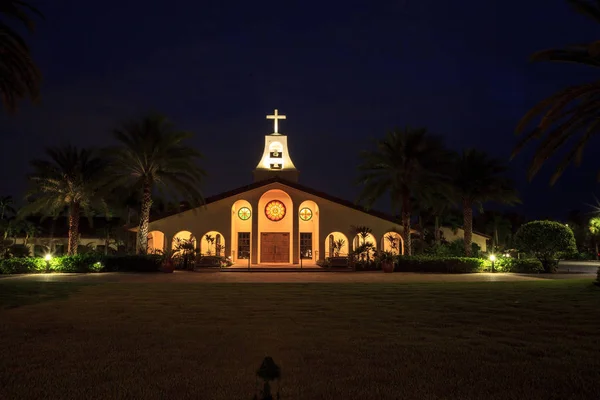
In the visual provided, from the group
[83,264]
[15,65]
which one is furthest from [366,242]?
[15,65]

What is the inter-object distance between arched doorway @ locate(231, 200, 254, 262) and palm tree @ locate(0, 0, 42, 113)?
19.8 meters

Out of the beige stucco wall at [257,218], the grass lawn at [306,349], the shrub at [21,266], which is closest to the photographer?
the grass lawn at [306,349]

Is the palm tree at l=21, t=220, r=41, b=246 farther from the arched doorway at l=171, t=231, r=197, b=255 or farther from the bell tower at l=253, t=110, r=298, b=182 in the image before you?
the bell tower at l=253, t=110, r=298, b=182

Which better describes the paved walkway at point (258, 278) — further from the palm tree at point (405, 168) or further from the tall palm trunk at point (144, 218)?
the palm tree at point (405, 168)

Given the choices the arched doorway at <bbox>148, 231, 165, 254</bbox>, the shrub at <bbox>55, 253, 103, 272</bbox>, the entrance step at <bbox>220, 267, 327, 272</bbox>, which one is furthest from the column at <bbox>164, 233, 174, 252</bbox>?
the shrub at <bbox>55, 253, 103, 272</bbox>

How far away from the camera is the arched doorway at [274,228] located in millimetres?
33875

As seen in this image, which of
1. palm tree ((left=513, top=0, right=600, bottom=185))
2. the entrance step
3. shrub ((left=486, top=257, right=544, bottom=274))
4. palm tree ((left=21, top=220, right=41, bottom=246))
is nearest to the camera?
palm tree ((left=513, top=0, right=600, bottom=185))

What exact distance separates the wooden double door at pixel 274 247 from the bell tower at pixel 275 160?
8590mm

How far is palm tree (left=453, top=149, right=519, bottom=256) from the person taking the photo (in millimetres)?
30016

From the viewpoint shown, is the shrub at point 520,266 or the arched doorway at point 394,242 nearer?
the shrub at point 520,266

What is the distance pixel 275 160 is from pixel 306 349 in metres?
36.7

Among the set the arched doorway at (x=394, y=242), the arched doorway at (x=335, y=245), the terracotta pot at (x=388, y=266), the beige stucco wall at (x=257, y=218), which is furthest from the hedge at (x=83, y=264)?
the arched doorway at (x=394, y=242)

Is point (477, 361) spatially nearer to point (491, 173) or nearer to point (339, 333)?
point (339, 333)

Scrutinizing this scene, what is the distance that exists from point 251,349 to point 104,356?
186cm
